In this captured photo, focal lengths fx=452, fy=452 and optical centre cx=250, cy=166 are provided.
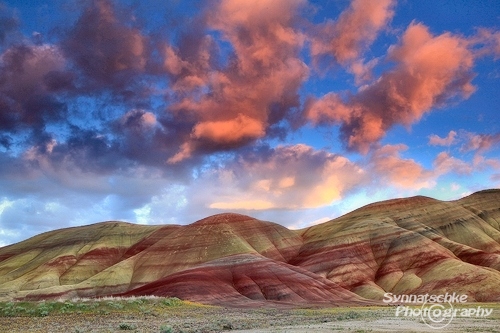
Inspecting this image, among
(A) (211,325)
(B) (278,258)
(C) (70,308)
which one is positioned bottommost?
(A) (211,325)

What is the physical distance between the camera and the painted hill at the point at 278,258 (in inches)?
3775

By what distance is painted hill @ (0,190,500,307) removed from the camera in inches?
3775

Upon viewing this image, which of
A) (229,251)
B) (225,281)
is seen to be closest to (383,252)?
(229,251)

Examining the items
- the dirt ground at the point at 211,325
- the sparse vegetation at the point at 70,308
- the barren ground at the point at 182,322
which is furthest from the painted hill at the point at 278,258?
the dirt ground at the point at 211,325

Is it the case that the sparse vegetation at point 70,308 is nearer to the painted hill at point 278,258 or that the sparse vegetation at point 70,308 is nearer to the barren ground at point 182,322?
the barren ground at point 182,322

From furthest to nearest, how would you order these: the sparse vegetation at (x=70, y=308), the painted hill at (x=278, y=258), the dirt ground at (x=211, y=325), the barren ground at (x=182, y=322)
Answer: the painted hill at (x=278, y=258), the sparse vegetation at (x=70, y=308), the barren ground at (x=182, y=322), the dirt ground at (x=211, y=325)

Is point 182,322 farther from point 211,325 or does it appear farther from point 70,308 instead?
point 70,308

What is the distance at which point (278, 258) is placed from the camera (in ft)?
465

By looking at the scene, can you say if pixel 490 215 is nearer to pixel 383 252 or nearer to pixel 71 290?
pixel 383 252

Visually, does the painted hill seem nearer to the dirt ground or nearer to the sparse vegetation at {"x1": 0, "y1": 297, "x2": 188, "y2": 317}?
the sparse vegetation at {"x1": 0, "y1": 297, "x2": 188, "y2": 317}

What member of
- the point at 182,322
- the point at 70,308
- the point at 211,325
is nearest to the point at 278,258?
the point at 70,308

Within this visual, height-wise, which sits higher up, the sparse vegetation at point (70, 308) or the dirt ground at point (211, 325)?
the sparse vegetation at point (70, 308)

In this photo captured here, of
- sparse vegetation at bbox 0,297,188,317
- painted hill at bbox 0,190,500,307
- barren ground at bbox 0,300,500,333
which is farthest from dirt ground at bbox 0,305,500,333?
painted hill at bbox 0,190,500,307

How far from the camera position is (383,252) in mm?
133125
